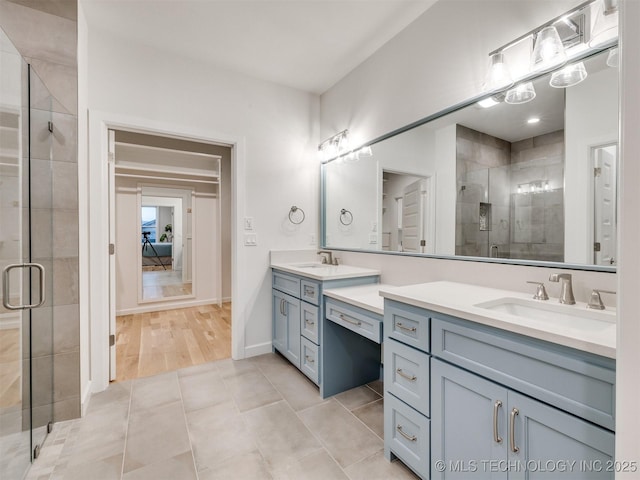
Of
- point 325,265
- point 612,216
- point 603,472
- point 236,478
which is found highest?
point 612,216

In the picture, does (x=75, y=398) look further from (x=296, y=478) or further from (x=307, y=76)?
(x=307, y=76)

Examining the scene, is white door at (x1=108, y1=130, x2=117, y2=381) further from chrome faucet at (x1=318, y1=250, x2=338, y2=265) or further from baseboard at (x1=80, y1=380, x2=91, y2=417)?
chrome faucet at (x1=318, y1=250, x2=338, y2=265)

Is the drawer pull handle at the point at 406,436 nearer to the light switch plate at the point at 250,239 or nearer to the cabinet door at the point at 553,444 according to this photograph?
the cabinet door at the point at 553,444

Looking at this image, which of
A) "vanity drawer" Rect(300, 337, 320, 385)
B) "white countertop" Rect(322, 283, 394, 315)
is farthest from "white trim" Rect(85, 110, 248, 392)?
"white countertop" Rect(322, 283, 394, 315)

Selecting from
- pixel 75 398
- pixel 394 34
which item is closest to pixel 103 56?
pixel 394 34

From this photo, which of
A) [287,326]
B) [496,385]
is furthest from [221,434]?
[496,385]

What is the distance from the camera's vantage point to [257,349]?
9.12 feet

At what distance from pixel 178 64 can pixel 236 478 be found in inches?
114

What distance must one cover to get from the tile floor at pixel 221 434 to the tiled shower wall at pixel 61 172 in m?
0.34

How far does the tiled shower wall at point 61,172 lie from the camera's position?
174 centimetres

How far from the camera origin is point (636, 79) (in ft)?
2.05

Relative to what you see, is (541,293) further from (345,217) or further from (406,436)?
(345,217)

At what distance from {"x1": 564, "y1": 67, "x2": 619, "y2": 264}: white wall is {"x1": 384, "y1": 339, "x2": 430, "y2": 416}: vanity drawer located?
2.67ft

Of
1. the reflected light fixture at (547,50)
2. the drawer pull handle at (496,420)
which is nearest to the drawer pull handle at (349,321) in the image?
the drawer pull handle at (496,420)
